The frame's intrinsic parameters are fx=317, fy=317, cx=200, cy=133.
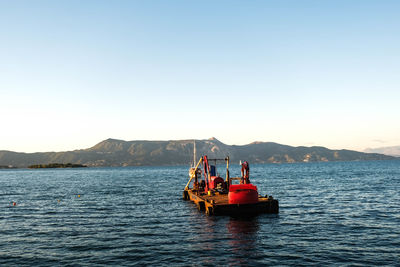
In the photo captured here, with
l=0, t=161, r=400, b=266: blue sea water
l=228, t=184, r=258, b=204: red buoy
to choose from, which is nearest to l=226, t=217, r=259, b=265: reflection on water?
l=0, t=161, r=400, b=266: blue sea water

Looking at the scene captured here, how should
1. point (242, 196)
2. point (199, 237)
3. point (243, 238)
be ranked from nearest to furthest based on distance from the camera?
point (243, 238), point (199, 237), point (242, 196)

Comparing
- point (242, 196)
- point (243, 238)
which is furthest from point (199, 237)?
point (242, 196)

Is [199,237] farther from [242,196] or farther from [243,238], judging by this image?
[242,196]

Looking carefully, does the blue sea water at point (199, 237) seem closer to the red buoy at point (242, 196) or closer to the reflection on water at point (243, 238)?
the reflection on water at point (243, 238)

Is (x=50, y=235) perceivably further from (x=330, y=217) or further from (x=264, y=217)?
(x=330, y=217)

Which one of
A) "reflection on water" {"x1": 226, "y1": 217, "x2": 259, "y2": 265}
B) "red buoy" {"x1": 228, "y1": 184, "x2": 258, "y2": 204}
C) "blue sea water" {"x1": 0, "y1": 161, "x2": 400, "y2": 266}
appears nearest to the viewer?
"blue sea water" {"x1": 0, "y1": 161, "x2": 400, "y2": 266}

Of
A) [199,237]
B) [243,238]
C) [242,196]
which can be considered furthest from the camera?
[242,196]

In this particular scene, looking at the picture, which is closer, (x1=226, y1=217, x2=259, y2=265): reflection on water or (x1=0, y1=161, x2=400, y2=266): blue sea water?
(x1=0, y1=161, x2=400, y2=266): blue sea water

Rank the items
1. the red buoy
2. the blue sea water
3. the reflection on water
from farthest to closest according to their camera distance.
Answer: the red buoy < the reflection on water < the blue sea water

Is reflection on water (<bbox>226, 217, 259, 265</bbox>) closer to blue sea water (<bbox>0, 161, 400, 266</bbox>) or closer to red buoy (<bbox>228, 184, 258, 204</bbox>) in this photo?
blue sea water (<bbox>0, 161, 400, 266</bbox>)

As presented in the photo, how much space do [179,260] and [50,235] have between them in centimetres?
1423

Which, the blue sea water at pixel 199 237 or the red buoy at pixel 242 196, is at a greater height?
the red buoy at pixel 242 196

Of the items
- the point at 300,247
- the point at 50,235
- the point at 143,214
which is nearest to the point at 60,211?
the point at 143,214

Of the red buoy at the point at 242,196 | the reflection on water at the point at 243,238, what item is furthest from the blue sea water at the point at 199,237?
the red buoy at the point at 242,196
